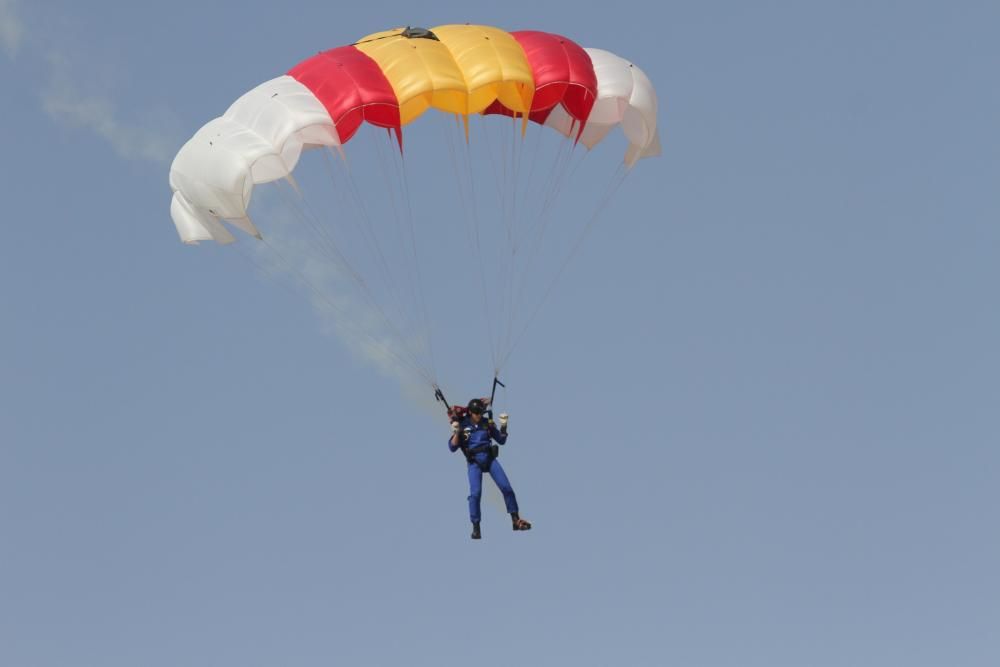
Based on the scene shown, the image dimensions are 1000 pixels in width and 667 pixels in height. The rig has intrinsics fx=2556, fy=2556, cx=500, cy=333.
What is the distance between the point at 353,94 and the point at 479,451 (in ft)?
16.5

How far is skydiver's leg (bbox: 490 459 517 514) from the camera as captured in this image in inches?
1340

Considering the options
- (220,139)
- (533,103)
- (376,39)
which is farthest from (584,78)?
(220,139)

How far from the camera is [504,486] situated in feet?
112

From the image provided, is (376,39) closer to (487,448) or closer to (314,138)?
(314,138)

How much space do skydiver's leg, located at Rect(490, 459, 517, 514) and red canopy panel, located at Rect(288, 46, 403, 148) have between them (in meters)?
4.60

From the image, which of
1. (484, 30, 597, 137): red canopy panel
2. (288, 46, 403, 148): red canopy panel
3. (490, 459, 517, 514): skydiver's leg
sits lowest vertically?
(490, 459, 517, 514): skydiver's leg

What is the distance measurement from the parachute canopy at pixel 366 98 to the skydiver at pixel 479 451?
148 inches

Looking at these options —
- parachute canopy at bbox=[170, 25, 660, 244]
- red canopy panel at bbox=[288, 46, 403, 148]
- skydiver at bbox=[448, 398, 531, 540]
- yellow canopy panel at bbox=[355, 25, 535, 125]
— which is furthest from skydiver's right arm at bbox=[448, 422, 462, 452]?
yellow canopy panel at bbox=[355, 25, 535, 125]

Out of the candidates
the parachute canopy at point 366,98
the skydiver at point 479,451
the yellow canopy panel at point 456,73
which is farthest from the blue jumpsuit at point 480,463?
the yellow canopy panel at point 456,73

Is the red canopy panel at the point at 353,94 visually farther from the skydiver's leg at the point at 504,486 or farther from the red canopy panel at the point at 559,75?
the skydiver's leg at the point at 504,486

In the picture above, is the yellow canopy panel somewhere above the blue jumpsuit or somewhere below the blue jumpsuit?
above

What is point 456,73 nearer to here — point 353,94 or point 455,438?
point 353,94

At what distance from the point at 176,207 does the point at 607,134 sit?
6296 millimetres

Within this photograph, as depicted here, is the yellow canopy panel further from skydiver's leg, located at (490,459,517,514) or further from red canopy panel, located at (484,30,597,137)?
skydiver's leg, located at (490,459,517,514)
